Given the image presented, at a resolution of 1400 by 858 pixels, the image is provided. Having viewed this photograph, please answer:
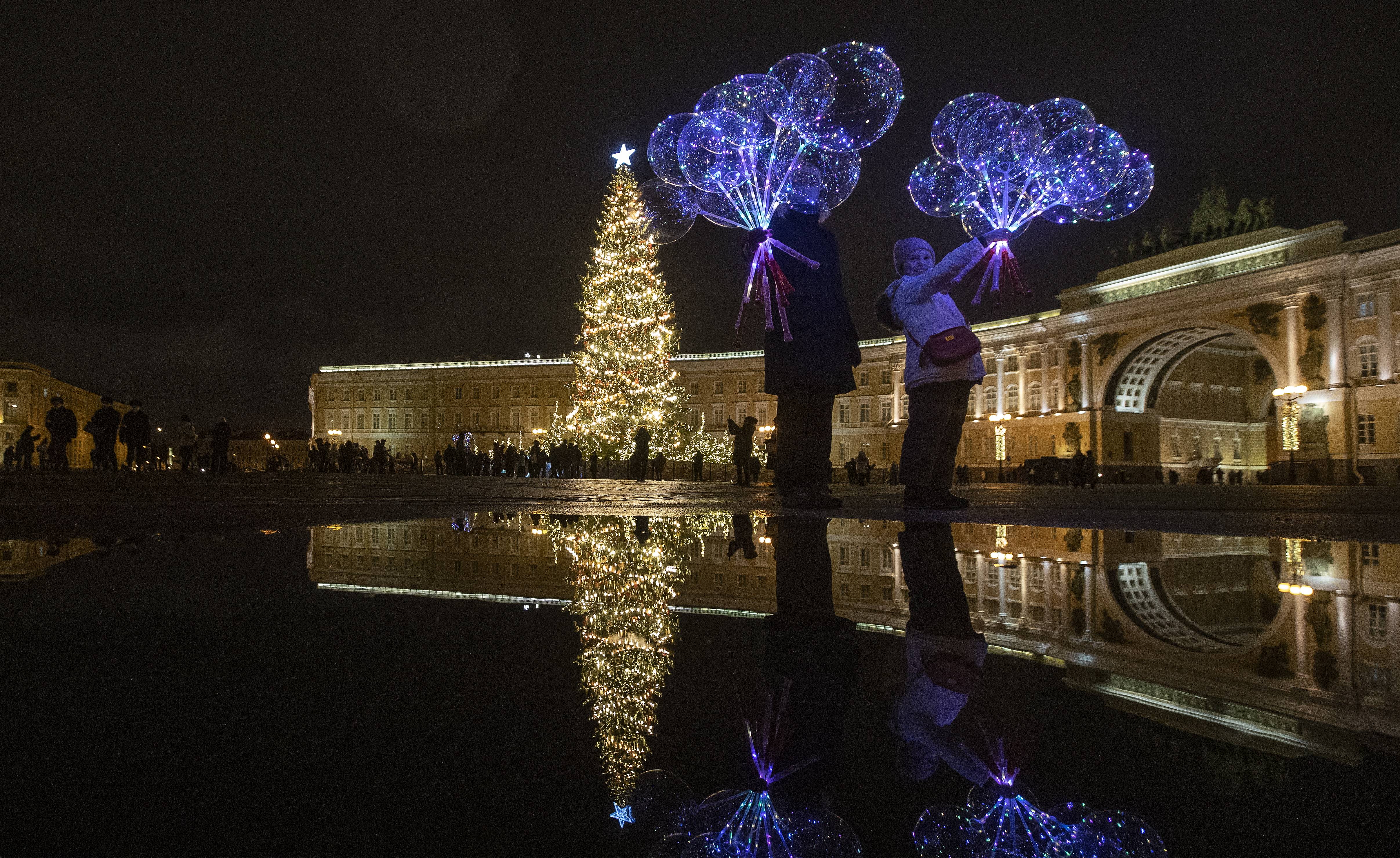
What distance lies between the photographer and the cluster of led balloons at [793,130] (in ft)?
14.7

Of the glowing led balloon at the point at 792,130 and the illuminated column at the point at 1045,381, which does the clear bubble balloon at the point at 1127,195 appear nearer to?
the glowing led balloon at the point at 792,130

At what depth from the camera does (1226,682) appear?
0.77 m

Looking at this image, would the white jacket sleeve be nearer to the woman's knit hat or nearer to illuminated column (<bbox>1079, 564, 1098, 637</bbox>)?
the woman's knit hat

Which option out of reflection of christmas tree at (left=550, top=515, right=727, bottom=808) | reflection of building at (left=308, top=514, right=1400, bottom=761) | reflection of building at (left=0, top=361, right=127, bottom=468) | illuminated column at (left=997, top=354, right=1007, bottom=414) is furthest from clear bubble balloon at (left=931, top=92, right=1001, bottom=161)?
reflection of building at (left=0, top=361, right=127, bottom=468)

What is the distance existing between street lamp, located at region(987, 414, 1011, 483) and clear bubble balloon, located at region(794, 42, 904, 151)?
4118 centimetres

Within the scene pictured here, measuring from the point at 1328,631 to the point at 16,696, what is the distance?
1.48 meters

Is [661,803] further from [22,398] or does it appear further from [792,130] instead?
[22,398]

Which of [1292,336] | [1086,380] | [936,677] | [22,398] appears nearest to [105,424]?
[936,677]

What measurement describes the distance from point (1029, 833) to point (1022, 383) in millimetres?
45859

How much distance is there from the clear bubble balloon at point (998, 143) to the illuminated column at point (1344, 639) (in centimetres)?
373

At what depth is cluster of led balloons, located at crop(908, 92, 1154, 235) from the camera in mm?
4688

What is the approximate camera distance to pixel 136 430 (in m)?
12.9

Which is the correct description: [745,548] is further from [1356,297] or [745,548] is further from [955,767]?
[1356,297]

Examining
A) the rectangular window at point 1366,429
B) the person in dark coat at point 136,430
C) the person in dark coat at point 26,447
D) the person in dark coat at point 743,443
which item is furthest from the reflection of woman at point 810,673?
the rectangular window at point 1366,429
